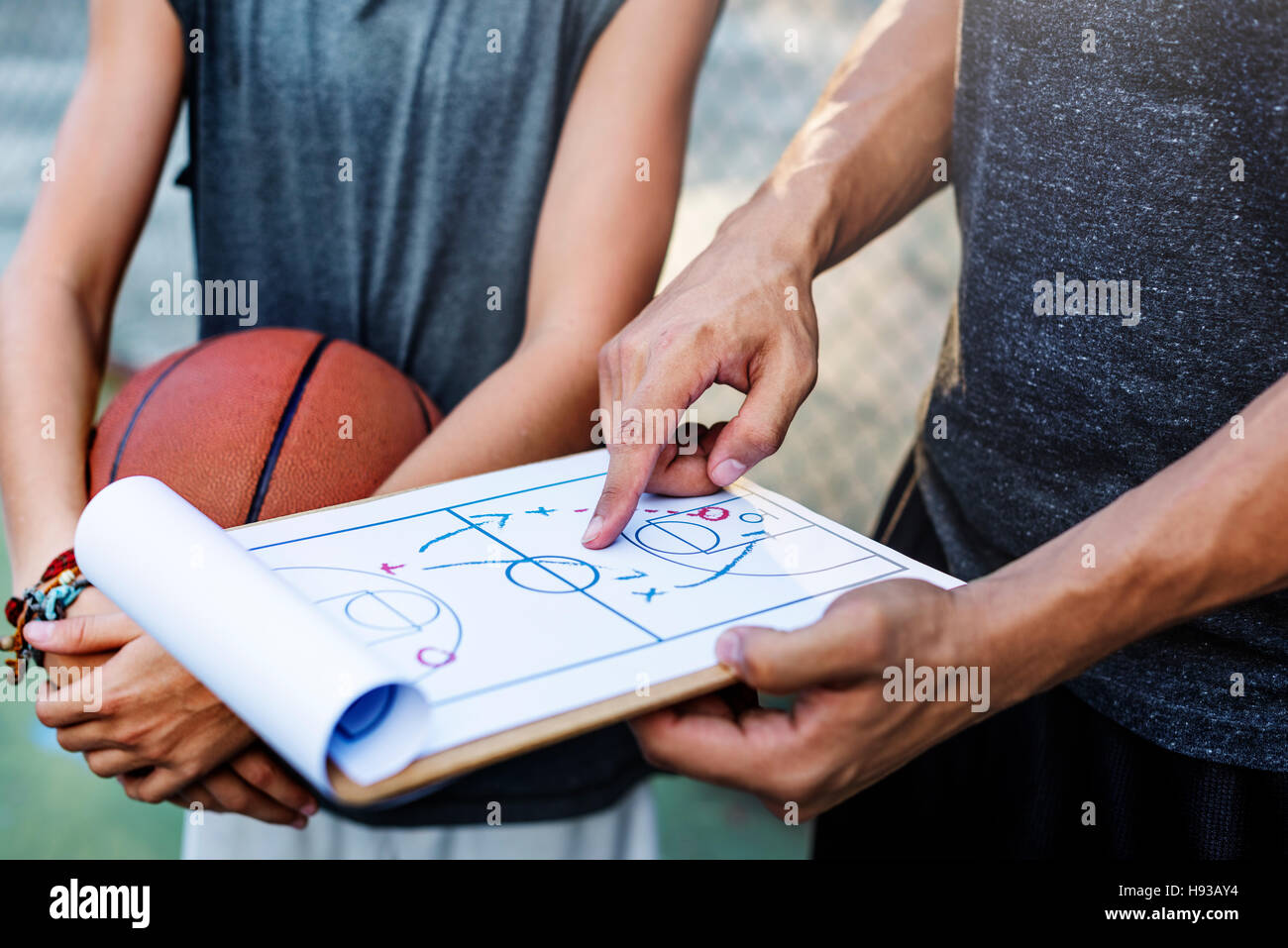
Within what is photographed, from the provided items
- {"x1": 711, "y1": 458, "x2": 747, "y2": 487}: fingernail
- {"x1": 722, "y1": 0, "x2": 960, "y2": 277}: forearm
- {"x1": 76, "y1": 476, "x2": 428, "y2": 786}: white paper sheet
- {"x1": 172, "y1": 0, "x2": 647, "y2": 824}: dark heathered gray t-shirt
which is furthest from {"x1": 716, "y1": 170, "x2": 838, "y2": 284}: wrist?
{"x1": 76, "y1": 476, "x2": 428, "y2": 786}: white paper sheet

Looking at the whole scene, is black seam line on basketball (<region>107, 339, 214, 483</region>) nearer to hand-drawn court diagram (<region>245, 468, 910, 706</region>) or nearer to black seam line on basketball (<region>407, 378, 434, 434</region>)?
black seam line on basketball (<region>407, 378, 434, 434</region>)

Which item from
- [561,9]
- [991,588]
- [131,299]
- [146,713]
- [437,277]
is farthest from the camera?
[131,299]

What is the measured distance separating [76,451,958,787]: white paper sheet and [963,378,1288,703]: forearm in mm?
98

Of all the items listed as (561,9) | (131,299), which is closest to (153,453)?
(561,9)

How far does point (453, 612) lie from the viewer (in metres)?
0.85

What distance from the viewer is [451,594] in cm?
87

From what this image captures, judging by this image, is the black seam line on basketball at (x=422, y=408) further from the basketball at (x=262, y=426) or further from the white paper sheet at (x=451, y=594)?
the white paper sheet at (x=451, y=594)

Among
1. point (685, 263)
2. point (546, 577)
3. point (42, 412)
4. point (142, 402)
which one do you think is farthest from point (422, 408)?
point (685, 263)

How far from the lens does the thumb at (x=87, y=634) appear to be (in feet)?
3.34

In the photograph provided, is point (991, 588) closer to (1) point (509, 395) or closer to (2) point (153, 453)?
(1) point (509, 395)

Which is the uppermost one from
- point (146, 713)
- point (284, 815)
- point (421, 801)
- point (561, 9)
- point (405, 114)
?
point (561, 9)

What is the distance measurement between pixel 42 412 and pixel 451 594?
0.77 meters

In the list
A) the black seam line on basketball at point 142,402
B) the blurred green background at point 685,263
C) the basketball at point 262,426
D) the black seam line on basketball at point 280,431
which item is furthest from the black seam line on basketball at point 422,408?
the blurred green background at point 685,263

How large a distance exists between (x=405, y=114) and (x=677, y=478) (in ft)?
2.47
